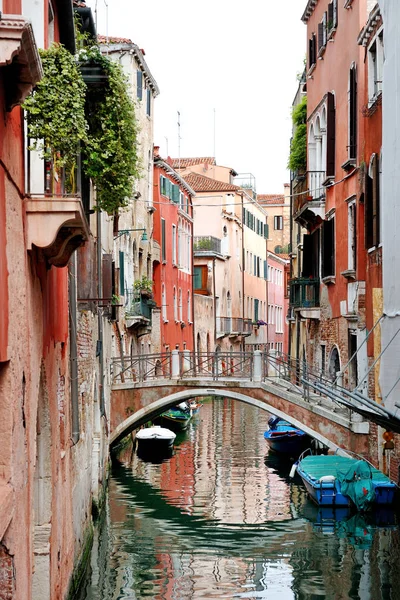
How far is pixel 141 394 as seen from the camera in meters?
22.4

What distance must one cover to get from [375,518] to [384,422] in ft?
19.3

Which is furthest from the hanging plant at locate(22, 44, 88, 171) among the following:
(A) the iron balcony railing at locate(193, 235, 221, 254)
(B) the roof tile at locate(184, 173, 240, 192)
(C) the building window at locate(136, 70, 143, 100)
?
(B) the roof tile at locate(184, 173, 240, 192)

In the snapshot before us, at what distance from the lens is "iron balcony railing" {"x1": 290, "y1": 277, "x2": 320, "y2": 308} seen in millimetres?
24391

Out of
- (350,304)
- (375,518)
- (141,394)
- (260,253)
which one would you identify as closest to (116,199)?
(375,518)

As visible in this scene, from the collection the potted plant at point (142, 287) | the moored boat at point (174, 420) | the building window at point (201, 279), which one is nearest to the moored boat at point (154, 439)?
the potted plant at point (142, 287)

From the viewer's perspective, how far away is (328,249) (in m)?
22.4

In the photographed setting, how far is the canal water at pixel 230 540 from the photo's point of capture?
13.1 metres

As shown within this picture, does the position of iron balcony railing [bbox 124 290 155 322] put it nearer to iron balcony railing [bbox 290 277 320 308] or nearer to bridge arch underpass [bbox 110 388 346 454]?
iron balcony railing [bbox 290 277 320 308]

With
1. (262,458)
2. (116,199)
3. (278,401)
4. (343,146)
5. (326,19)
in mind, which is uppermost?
(326,19)

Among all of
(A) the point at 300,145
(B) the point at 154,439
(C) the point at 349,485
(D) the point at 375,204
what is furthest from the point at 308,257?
(D) the point at 375,204

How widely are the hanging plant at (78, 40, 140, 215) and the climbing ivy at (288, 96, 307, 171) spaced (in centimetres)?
1747

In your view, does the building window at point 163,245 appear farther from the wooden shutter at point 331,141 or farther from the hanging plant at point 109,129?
the hanging plant at point 109,129

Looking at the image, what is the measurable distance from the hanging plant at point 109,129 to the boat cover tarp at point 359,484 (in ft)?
30.7

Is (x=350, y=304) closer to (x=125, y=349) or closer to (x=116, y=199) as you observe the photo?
(x=125, y=349)
